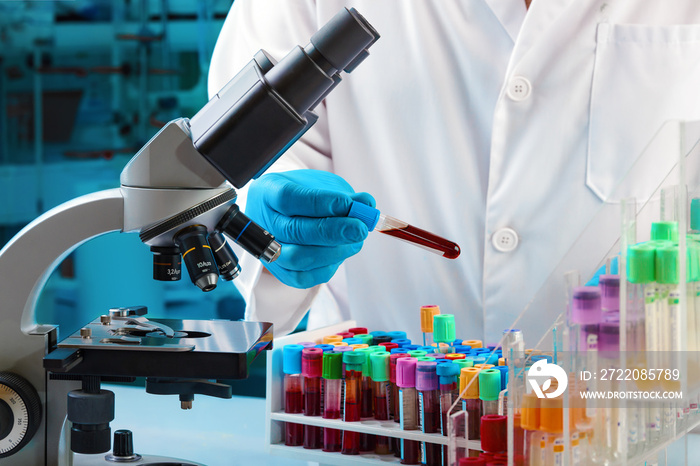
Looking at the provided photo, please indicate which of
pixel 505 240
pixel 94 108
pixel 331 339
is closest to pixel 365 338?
pixel 331 339

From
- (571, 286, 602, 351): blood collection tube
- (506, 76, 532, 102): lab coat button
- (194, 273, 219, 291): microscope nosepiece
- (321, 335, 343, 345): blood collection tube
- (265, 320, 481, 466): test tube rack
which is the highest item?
(506, 76, 532, 102): lab coat button

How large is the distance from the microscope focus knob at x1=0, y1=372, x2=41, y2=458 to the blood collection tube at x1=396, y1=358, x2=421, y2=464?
0.48 meters

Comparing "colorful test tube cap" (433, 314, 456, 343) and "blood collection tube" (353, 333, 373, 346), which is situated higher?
"colorful test tube cap" (433, 314, 456, 343)

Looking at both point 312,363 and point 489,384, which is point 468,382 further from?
point 312,363

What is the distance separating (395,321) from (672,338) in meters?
0.88

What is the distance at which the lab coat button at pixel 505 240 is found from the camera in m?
1.39

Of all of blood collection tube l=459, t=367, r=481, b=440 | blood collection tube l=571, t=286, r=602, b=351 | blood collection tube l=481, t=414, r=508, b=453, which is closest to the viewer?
blood collection tube l=571, t=286, r=602, b=351

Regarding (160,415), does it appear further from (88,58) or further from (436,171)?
(88,58)

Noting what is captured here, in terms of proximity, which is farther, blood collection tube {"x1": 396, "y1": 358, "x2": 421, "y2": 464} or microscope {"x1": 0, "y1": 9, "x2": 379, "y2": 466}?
blood collection tube {"x1": 396, "y1": 358, "x2": 421, "y2": 464}

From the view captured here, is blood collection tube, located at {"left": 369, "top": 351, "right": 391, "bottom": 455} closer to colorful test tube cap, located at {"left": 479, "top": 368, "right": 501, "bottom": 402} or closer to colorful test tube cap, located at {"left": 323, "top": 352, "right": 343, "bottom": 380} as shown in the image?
colorful test tube cap, located at {"left": 323, "top": 352, "right": 343, "bottom": 380}

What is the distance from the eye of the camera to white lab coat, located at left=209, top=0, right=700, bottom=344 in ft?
4.44

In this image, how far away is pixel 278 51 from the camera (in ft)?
5.19

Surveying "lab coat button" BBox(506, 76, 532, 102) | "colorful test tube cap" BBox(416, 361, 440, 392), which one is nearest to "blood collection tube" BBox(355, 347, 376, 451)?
"colorful test tube cap" BBox(416, 361, 440, 392)

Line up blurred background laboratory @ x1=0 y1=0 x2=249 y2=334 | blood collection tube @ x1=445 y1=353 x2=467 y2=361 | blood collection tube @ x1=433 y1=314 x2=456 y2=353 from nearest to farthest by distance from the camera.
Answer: blood collection tube @ x1=445 y1=353 x2=467 y2=361 < blood collection tube @ x1=433 y1=314 x2=456 y2=353 < blurred background laboratory @ x1=0 y1=0 x2=249 y2=334
